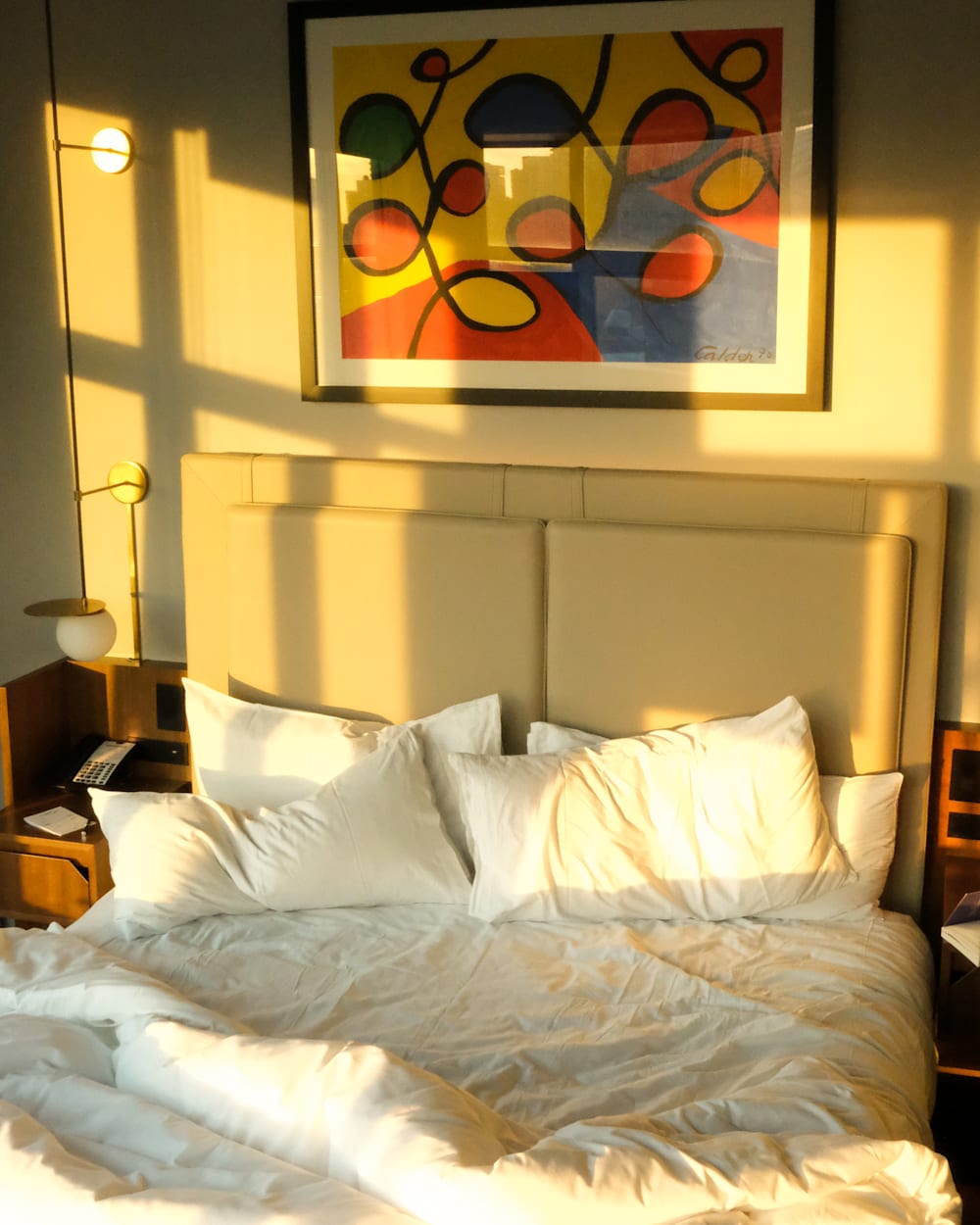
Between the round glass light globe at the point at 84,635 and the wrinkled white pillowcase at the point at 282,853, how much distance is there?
48 cm

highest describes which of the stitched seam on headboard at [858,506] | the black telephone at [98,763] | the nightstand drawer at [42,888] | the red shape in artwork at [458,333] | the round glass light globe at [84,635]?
the red shape in artwork at [458,333]

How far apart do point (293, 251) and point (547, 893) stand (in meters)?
1.73

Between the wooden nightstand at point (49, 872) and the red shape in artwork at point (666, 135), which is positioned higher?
the red shape in artwork at point (666, 135)

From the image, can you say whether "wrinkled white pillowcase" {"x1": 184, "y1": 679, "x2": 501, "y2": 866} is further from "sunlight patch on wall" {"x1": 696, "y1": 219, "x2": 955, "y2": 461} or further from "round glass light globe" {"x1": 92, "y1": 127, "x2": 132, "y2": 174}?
"round glass light globe" {"x1": 92, "y1": 127, "x2": 132, "y2": 174}

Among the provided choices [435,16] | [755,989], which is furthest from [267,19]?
[755,989]

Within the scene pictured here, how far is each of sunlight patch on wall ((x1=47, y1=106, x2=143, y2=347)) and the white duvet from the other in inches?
62.5

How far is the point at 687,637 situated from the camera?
3.09 m

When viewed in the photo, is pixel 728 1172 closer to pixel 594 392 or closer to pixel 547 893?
pixel 547 893

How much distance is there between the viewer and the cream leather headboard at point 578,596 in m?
2.98

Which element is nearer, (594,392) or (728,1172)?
(728,1172)

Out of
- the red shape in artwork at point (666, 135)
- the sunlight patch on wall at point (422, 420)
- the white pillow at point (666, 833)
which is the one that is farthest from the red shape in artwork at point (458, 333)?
the white pillow at point (666, 833)

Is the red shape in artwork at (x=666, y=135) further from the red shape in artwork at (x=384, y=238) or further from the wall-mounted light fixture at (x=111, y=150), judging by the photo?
the wall-mounted light fixture at (x=111, y=150)

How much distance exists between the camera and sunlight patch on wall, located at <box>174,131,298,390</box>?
11.2 ft
